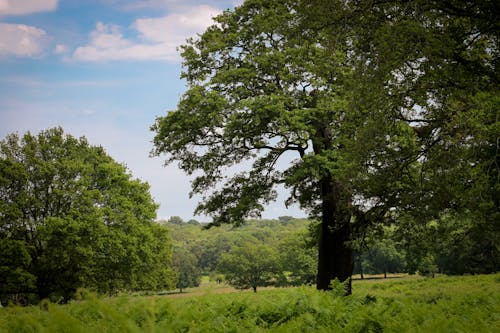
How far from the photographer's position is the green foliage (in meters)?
30.6

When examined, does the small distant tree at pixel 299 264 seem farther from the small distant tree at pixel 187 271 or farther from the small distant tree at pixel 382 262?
the small distant tree at pixel 187 271

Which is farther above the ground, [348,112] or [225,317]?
[348,112]

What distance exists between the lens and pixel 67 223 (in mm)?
30406

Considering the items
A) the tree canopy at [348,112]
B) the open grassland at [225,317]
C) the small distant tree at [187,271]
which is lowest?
the small distant tree at [187,271]

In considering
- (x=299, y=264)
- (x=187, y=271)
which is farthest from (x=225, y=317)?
(x=187, y=271)

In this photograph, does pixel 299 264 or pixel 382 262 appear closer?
pixel 299 264

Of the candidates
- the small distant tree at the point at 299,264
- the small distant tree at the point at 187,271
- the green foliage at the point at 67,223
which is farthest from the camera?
the small distant tree at the point at 187,271

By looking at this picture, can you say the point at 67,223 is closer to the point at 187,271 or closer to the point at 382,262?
the point at 382,262

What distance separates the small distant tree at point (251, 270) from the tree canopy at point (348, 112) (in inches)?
2534

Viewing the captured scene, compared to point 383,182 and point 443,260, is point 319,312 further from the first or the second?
point 443,260

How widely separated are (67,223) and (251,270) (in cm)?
5670

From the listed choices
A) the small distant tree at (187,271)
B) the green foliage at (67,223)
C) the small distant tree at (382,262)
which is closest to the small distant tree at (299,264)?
the small distant tree at (382,262)

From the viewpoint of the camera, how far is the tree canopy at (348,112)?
9.79 meters

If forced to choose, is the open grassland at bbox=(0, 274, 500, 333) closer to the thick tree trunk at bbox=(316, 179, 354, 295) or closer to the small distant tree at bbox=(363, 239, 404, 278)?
the thick tree trunk at bbox=(316, 179, 354, 295)
